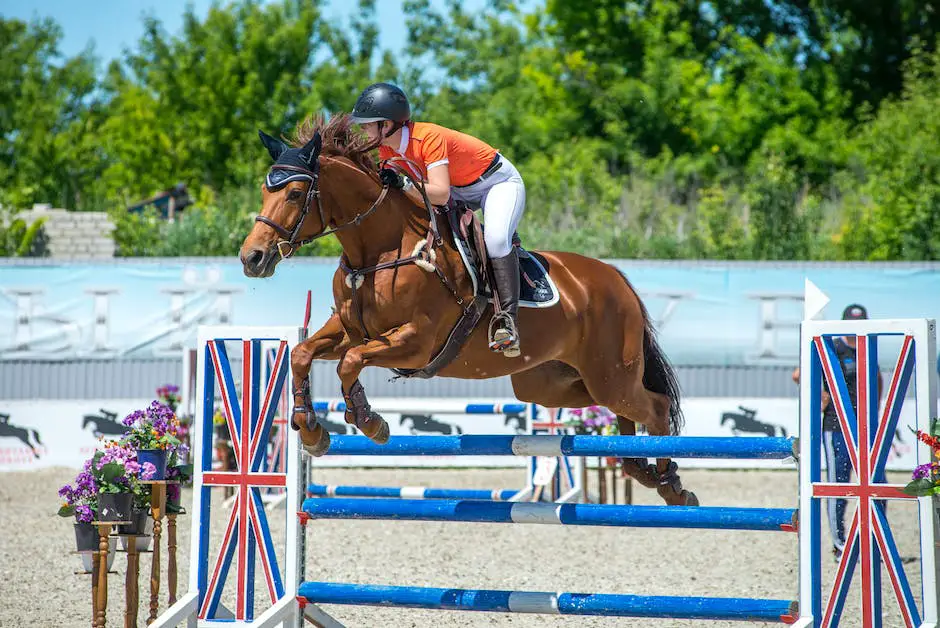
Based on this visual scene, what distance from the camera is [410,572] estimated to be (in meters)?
6.89

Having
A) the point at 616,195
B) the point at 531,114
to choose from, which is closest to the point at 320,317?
the point at 616,195

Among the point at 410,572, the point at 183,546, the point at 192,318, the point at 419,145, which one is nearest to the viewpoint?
the point at 419,145

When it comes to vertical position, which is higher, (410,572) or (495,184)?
(495,184)

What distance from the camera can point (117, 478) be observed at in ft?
14.8

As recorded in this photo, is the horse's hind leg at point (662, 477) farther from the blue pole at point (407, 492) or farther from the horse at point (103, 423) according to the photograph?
the horse at point (103, 423)

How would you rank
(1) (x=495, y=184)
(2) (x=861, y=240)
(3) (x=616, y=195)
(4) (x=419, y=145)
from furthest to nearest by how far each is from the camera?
(3) (x=616, y=195) → (2) (x=861, y=240) → (1) (x=495, y=184) → (4) (x=419, y=145)

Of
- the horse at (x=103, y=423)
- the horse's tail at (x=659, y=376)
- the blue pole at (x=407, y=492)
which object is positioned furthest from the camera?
the horse at (x=103, y=423)

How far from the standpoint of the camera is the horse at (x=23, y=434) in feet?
40.9

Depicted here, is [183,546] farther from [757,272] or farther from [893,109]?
[893,109]

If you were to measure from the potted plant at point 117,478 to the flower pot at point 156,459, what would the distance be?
0.07 ft

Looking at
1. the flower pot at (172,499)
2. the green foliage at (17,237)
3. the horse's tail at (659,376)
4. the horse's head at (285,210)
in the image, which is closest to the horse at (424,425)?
the horse's tail at (659,376)

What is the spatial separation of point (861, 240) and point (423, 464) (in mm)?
7917

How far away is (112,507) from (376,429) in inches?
43.9

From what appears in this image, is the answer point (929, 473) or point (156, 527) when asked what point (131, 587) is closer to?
point (156, 527)
